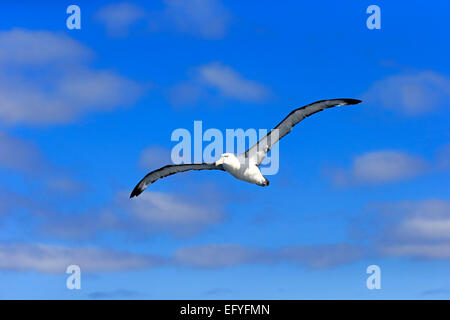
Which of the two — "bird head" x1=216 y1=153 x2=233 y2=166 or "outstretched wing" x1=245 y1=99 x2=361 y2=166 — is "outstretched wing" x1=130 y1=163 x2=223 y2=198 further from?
"outstretched wing" x1=245 y1=99 x2=361 y2=166

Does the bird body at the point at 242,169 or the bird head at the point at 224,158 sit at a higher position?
the bird head at the point at 224,158

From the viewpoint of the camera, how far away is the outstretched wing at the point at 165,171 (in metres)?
33.8

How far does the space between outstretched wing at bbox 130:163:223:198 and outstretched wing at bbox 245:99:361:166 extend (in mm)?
1913

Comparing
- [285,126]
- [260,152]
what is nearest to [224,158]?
[260,152]

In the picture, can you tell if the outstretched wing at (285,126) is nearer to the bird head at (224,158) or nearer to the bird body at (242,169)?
the bird body at (242,169)

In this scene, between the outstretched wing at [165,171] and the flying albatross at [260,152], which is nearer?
the flying albatross at [260,152]

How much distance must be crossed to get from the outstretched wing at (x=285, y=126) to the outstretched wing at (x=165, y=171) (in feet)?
6.28

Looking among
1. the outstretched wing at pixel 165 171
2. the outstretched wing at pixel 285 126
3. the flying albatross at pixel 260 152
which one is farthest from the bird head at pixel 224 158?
the outstretched wing at pixel 285 126

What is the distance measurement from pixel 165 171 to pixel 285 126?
25.0 ft

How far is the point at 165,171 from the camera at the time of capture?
116ft

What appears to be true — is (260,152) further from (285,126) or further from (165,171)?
(165,171)

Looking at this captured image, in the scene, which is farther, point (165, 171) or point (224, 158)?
point (165, 171)
